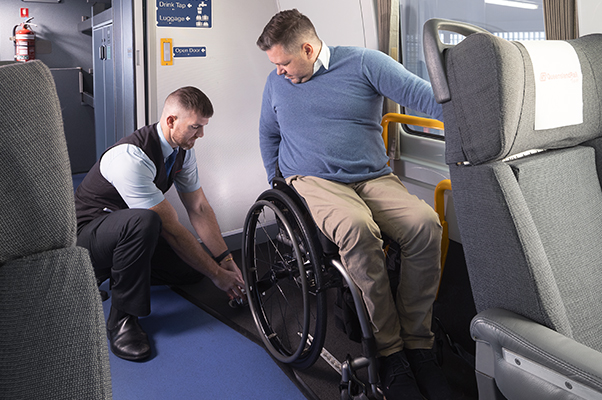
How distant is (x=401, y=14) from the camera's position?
8.86 ft

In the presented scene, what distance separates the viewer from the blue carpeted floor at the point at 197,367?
1874 mm

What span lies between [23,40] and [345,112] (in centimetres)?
450

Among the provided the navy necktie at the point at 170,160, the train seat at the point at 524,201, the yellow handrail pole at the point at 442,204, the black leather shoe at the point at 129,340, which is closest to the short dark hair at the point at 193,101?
the navy necktie at the point at 170,160

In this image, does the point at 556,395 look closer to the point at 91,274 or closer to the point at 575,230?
the point at 575,230

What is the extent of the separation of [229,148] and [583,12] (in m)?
2.20

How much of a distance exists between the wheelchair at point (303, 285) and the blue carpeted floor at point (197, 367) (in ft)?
0.35

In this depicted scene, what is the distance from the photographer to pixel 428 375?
65.0 inches

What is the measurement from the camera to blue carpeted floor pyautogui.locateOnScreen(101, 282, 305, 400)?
1874 mm

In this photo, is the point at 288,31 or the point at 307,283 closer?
the point at 307,283

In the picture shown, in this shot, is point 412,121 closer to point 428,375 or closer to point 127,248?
point 428,375

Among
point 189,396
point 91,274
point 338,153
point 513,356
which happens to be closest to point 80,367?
point 91,274

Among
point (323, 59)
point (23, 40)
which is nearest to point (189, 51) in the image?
point (323, 59)

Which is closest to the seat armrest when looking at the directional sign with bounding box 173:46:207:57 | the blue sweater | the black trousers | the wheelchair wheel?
the wheelchair wheel

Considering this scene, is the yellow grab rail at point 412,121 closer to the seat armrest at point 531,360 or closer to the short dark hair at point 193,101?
the short dark hair at point 193,101
